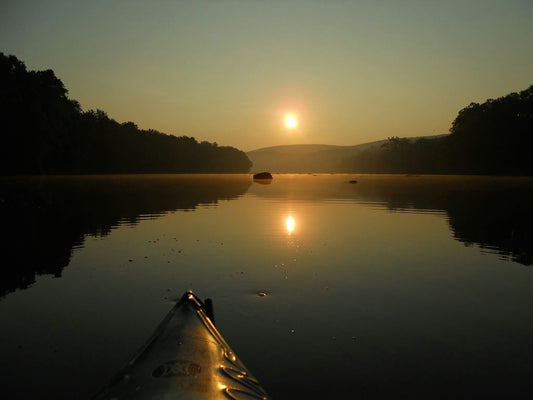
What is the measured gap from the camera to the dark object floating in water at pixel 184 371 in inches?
145

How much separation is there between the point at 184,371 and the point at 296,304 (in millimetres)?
4912

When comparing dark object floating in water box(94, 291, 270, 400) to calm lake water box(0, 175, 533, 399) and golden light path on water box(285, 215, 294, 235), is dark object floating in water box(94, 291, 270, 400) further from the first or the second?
golden light path on water box(285, 215, 294, 235)

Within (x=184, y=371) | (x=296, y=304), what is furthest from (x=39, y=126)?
(x=184, y=371)

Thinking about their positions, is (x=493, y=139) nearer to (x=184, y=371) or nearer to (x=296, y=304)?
(x=296, y=304)

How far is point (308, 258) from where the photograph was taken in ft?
42.9

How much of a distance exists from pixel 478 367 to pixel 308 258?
7485mm

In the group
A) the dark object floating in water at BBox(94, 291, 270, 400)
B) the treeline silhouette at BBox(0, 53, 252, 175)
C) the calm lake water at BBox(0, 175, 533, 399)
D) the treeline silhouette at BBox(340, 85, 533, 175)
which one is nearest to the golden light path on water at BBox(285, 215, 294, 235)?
the calm lake water at BBox(0, 175, 533, 399)

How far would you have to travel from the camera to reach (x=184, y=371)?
3.99 meters

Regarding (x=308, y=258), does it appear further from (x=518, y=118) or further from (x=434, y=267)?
(x=518, y=118)

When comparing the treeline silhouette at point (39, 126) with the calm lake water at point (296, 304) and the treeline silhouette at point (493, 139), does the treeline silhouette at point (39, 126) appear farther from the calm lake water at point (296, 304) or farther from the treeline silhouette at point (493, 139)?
the treeline silhouette at point (493, 139)

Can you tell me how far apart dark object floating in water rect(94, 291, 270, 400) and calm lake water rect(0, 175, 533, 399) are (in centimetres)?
127

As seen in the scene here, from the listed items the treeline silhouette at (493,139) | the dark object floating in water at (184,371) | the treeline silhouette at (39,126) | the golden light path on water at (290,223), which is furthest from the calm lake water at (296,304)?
the treeline silhouette at (493,139)

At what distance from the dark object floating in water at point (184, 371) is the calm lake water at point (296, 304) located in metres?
1.27

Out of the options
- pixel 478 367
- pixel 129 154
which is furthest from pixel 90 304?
pixel 129 154
